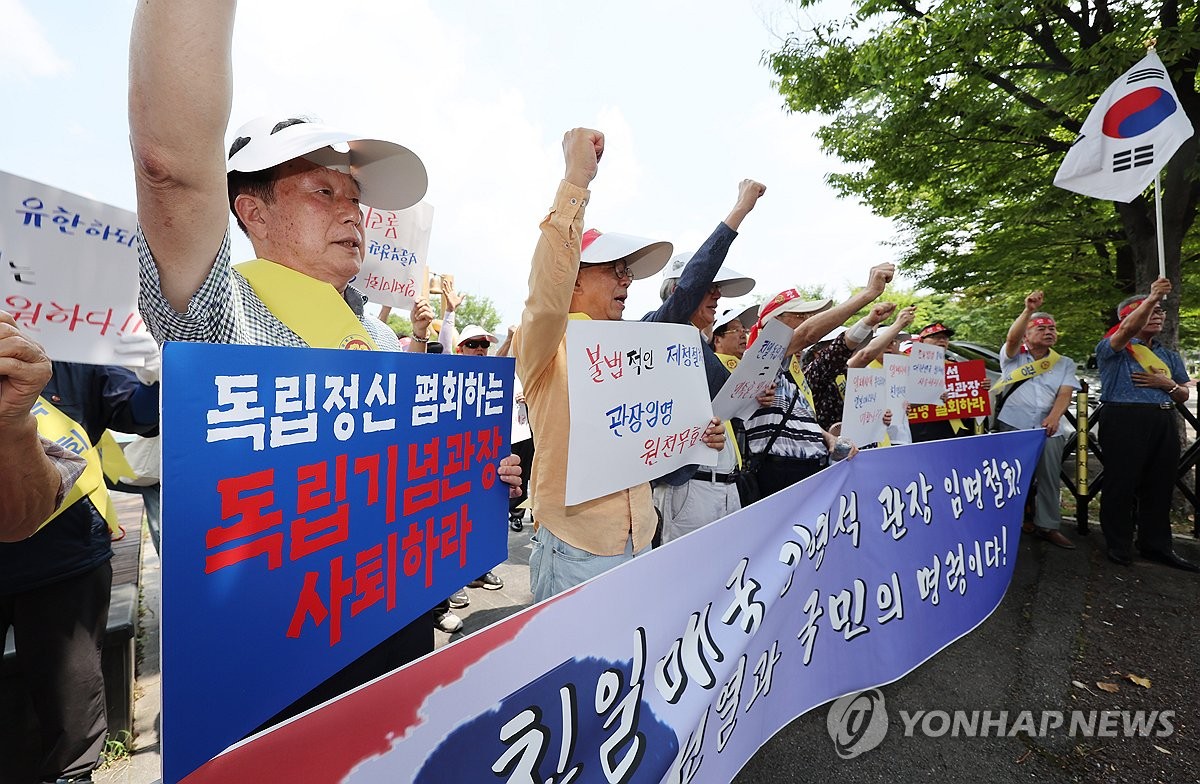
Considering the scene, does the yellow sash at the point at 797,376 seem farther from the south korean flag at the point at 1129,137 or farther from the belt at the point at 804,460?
the south korean flag at the point at 1129,137

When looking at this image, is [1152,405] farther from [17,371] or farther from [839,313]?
[17,371]

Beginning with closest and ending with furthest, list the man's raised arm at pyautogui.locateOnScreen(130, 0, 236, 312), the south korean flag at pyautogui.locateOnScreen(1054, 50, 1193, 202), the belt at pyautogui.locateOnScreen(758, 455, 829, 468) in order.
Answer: the man's raised arm at pyautogui.locateOnScreen(130, 0, 236, 312)
the belt at pyautogui.locateOnScreen(758, 455, 829, 468)
the south korean flag at pyautogui.locateOnScreen(1054, 50, 1193, 202)

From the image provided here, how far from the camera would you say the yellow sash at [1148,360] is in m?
4.38

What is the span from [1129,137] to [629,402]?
470cm

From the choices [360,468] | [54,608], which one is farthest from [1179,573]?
[54,608]

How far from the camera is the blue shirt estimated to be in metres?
4.43

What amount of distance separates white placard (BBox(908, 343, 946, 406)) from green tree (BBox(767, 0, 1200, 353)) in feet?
9.72

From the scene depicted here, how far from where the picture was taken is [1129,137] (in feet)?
13.5

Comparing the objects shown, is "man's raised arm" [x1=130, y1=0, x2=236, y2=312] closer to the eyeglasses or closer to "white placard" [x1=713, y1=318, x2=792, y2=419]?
the eyeglasses

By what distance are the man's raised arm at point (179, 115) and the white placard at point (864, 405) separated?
321 cm

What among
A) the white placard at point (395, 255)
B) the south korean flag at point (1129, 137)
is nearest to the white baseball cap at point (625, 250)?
the white placard at point (395, 255)

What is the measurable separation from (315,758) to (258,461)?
431 mm

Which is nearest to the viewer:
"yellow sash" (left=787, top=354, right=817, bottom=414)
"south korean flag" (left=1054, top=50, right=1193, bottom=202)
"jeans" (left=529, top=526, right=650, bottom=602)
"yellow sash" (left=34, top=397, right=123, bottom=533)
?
"yellow sash" (left=34, top=397, right=123, bottom=533)

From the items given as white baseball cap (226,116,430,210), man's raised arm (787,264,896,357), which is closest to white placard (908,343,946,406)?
man's raised arm (787,264,896,357)
